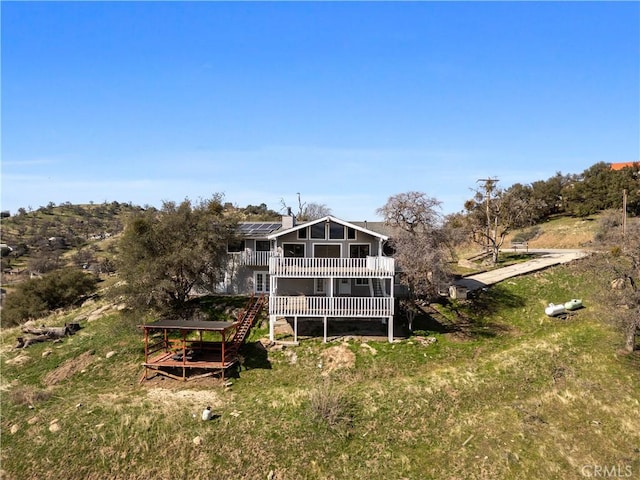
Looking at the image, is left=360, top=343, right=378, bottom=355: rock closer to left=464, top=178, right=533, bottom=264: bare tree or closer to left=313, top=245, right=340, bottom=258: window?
left=313, top=245, right=340, bottom=258: window

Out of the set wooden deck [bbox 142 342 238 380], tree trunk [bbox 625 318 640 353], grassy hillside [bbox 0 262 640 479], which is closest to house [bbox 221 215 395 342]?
grassy hillside [bbox 0 262 640 479]

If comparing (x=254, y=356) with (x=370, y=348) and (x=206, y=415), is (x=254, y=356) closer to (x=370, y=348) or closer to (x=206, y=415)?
(x=206, y=415)

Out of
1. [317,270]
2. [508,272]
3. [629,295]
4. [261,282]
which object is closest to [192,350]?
[317,270]

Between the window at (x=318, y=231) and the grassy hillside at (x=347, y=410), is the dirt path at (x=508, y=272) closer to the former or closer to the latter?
the grassy hillside at (x=347, y=410)

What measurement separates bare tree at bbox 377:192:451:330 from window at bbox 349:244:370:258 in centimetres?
183

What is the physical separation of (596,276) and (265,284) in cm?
2322

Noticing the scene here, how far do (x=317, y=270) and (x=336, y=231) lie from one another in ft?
13.7

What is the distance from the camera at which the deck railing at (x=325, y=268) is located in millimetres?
22766

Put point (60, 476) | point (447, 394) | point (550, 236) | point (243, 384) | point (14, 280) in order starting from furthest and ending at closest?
point (14, 280) < point (550, 236) < point (243, 384) < point (447, 394) < point (60, 476)

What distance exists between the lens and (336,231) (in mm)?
26359

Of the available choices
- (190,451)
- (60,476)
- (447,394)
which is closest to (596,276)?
(447,394)

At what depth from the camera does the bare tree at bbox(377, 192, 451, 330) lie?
925 inches

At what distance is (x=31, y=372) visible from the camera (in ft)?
70.3

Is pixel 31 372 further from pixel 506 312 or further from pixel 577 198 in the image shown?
pixel 577 198
